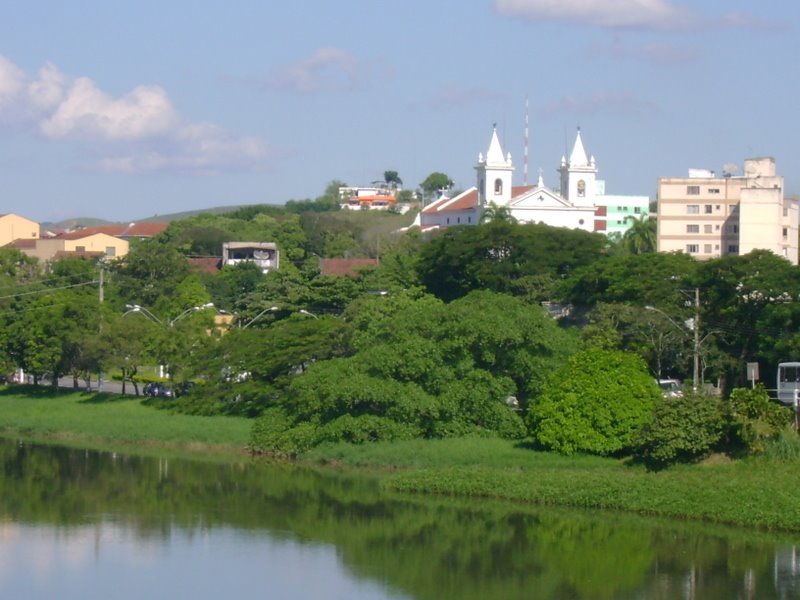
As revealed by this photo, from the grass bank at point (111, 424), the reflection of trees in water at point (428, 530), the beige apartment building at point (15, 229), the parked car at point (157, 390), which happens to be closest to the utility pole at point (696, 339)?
the reflection of trees in water at point (428, 530)

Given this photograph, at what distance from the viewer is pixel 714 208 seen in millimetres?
88125

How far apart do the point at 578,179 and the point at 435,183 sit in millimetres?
71022

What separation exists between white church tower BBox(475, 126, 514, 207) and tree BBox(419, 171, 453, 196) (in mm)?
67208

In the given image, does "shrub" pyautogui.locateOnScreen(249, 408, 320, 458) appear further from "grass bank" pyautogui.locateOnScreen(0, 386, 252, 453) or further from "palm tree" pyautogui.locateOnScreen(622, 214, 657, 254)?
"palm tree" pyautogui.locateOnScreen(622, 214, 657, 254)

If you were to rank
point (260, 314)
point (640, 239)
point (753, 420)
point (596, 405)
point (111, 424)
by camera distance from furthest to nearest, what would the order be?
point (640, 239) < point (260, 314) < point (111, 424) < point (596, 405) < point (753, 420)

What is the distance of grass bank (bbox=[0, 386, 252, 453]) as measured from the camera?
141 feet

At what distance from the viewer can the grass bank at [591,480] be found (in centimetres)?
2973

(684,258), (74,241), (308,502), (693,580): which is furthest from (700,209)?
(693,580)

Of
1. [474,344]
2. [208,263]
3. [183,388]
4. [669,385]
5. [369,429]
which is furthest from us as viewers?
[208,263]

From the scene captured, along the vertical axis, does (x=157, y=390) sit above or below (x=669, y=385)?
below

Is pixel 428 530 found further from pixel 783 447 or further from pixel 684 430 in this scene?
pixel 783 447

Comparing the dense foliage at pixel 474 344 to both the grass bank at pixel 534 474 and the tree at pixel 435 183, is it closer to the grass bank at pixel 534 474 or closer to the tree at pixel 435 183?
the grass bank at pixel 534 474

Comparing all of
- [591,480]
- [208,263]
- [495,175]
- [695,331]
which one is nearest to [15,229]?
[208,263]

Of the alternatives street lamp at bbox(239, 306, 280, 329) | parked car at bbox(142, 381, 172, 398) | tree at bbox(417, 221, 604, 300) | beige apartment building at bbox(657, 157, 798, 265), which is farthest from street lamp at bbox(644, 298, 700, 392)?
beige apartment building at bbox(657, 157, 798, 265)
